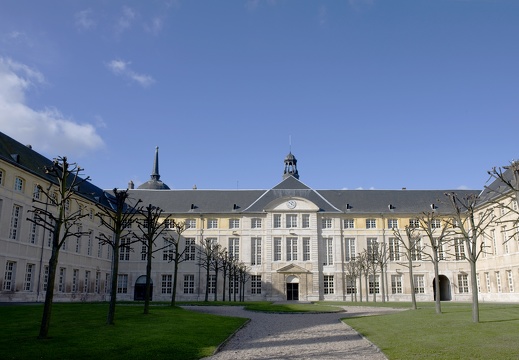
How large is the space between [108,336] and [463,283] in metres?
48.1

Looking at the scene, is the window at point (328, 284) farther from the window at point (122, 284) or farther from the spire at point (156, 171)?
the spire at point (156, 171)

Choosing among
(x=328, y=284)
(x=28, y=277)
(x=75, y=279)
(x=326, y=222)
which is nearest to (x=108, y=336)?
(x=28, y=277)

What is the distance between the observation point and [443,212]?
55.5 m

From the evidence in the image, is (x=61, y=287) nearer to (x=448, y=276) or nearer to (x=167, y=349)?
(x=167, y=349)

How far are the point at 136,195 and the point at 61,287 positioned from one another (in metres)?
21.2

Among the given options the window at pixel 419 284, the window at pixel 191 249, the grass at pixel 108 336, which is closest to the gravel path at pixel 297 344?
the grass at pixel 108 336

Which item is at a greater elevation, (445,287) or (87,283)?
(87,283)

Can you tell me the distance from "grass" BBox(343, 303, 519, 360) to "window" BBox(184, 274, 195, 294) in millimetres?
36735

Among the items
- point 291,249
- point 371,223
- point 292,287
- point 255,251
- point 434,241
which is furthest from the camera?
point 371,223

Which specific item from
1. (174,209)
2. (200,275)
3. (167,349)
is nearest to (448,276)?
(200,275)

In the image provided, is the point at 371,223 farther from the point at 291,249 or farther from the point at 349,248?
the point at 291,249

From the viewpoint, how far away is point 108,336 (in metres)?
14.4

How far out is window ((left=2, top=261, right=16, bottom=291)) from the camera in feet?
106

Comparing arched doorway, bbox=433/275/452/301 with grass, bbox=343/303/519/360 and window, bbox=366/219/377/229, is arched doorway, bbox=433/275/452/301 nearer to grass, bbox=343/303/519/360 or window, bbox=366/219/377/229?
window, bbox=366/219/377/229
